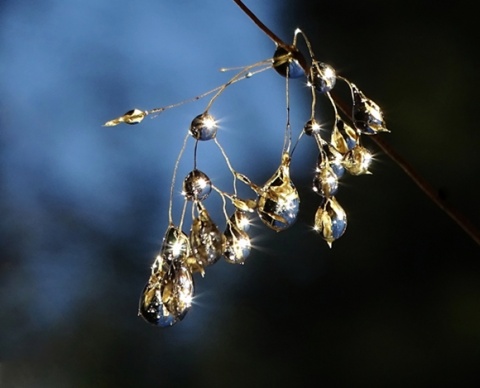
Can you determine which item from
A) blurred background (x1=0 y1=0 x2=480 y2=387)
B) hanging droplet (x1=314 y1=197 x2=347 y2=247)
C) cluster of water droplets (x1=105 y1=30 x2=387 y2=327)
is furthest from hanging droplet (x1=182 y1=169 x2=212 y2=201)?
blurred background (x1=0 y1=0 x2=480 y2=387)

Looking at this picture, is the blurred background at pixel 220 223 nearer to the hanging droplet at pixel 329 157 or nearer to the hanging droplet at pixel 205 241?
the hanging droplet at pixel 329 157

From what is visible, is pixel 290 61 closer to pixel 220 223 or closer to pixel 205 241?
pixel 205 241

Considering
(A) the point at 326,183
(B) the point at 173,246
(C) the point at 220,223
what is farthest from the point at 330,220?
(C) the point at 220,223

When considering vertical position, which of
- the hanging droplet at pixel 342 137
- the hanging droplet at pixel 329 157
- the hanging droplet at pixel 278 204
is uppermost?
the hanging droplet at pixel 342 137

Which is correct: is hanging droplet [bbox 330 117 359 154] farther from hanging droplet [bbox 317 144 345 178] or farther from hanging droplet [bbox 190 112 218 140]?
hanging droplet [bbox 190 112 218 140]

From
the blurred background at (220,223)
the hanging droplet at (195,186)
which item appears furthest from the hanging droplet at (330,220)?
the blurred background at (220,223)

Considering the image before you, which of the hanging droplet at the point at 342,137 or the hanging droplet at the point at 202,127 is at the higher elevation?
the hanging droplet at the point at 342,137
